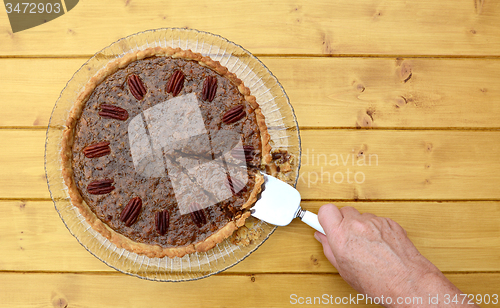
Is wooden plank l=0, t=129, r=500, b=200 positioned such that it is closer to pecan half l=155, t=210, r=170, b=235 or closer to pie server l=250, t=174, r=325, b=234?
pie server l=250, t=174, r=325, b=234

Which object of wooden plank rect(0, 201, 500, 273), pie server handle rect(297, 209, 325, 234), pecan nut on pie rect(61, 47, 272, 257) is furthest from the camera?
wooden plank rect(0, 201, 500, 273)

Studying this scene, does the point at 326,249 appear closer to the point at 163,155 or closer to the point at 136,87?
the point at 163,155

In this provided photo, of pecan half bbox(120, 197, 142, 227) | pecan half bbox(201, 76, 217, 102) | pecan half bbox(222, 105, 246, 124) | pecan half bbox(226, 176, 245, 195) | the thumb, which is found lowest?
the thumb

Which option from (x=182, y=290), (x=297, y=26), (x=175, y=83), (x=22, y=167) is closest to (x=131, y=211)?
(x=182, y=290)

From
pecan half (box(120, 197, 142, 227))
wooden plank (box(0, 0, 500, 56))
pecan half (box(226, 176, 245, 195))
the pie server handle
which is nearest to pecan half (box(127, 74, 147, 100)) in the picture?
wooden plank (box(0, 0, 500, 56))

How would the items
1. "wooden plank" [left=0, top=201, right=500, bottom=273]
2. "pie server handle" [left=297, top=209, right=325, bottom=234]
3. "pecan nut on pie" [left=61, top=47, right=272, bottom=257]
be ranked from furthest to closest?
"wooden plank" [left=0, top=201, right=500, bottom=273]
"pie server handle" [left=297, top=209, right=325, bottom=234]
"pecan nut on pie" [left=61, top=47, right=272, bottom=257]

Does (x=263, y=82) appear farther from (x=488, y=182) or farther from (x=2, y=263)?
(x=2, y=263)

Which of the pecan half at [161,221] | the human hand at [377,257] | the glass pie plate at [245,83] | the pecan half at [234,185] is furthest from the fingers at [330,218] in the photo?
the pecan half at [161,221]
